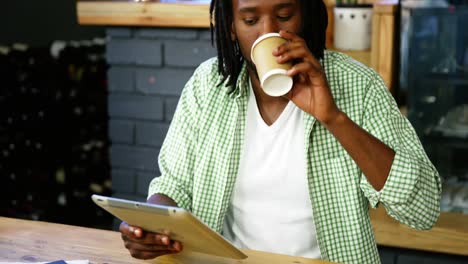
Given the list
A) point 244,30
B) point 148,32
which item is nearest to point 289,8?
point 244,30

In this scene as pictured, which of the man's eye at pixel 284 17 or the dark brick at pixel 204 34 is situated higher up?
the man's eye at pixel 284 17

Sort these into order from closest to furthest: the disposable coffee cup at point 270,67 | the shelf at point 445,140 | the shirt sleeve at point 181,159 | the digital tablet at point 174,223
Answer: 1. the digital tablet at point 174,223
2. the disposable coffee cup at point 270,67
3. the shirt sleeve at point 181,159
4. the shelf at point 445,140

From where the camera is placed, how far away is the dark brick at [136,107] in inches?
106

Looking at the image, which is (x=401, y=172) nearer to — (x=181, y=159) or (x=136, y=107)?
(x=181, y=159)

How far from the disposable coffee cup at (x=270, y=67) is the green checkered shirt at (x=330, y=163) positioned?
264mm

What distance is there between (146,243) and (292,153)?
0.42m

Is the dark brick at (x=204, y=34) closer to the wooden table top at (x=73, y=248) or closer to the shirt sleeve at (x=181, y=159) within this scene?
the shirt sleeve at (x=181, y=159)

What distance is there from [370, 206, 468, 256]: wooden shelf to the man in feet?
2.89

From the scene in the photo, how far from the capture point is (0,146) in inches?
123

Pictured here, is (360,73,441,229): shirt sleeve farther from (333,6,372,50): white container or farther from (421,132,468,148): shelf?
(421,132,468,148): shelf

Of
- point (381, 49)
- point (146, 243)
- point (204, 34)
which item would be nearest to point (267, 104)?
point (146, 243)

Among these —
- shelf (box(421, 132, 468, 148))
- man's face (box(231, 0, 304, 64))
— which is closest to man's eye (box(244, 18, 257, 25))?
man's face (box(231, 0, 304, 64))

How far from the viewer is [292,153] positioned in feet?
5.09

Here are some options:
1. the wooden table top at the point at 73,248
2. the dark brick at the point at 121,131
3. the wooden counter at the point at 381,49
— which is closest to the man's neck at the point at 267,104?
the wooden table top at the point at 73,248
